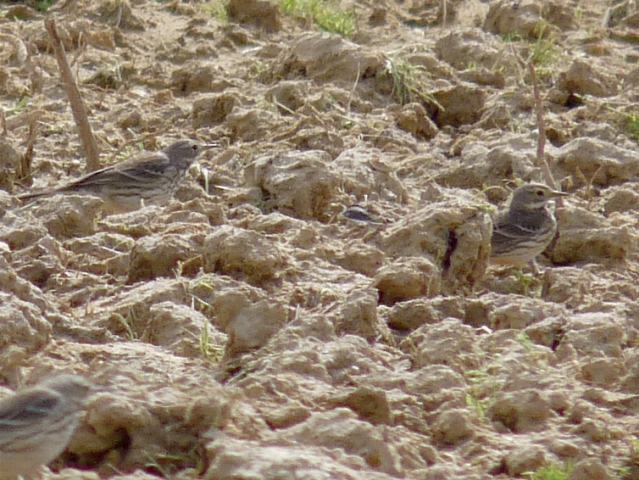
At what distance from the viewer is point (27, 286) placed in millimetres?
8109

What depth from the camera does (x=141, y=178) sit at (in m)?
11.3

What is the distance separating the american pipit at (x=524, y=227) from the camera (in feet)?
32.9

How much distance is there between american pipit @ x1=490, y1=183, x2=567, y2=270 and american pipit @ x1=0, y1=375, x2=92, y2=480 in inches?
174

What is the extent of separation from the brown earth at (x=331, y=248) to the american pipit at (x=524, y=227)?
12 centimetres

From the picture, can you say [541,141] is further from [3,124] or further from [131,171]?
[3,124]

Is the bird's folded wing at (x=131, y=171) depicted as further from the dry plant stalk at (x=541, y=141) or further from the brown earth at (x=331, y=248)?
the dry plant stalk at (x=541, y=141)

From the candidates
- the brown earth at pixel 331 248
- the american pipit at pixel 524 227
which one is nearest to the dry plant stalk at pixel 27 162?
the brown earth at pixel 331 248

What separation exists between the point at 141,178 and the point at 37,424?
5474 mm

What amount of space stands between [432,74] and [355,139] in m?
1.47

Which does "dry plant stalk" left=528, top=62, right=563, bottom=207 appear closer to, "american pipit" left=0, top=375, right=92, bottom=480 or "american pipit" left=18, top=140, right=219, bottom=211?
"american pipit" left=18, top=140, right=219, bottom=211

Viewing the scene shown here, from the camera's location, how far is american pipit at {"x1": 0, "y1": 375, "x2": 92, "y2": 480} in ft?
19.2

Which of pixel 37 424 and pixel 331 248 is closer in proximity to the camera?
pixel 37 424

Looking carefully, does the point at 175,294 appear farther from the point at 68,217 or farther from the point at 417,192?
the point at 417,192

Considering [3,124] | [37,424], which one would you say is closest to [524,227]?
[3,124]
